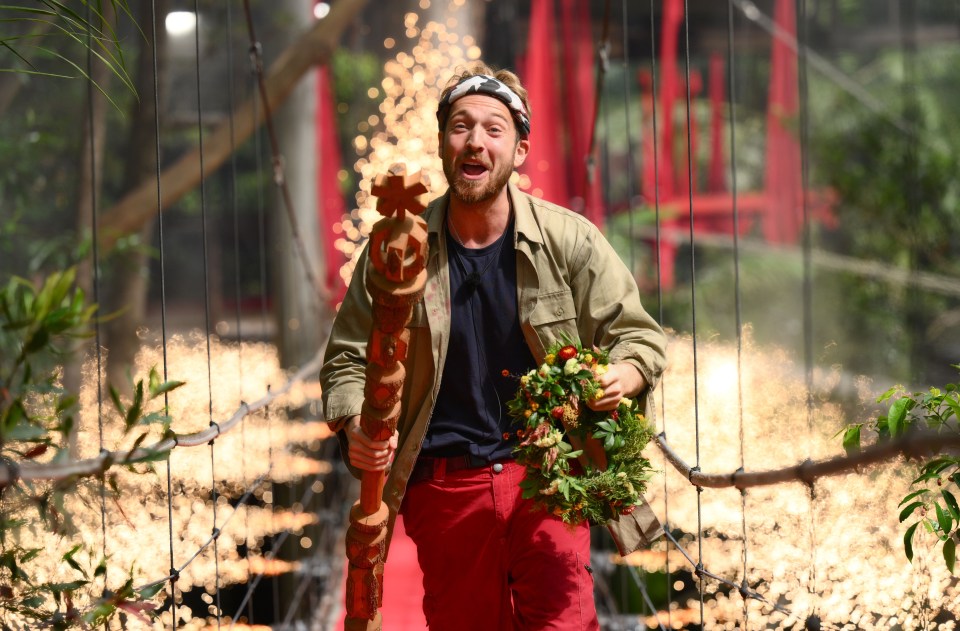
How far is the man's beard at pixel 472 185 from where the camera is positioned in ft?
6.78

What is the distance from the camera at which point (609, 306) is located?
2086 millimetres

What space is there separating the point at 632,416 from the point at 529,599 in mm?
361

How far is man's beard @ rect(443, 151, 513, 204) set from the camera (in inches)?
81.4

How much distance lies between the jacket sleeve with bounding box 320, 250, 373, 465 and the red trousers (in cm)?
19

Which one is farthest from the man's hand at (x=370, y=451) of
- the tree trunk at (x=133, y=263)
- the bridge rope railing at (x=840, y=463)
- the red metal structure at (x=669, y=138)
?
the tree trunk at (x=133, y=263)

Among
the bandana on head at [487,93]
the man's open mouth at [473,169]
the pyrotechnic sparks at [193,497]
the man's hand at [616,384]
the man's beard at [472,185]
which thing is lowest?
the pyrotechnic sparks at [193,497]

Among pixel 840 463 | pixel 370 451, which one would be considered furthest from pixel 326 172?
pixel 840 463

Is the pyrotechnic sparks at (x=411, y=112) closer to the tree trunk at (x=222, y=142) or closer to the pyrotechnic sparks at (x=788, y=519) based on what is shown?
the tree trunk at (x=222, y=142)

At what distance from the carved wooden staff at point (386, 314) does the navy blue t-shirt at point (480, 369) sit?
0.16m

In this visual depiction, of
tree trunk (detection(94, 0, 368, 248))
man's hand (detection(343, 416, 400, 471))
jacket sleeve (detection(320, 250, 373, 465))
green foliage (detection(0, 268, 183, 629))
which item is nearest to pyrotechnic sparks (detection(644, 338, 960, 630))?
Result: man's hand (detection(343, 416, 400, 471))

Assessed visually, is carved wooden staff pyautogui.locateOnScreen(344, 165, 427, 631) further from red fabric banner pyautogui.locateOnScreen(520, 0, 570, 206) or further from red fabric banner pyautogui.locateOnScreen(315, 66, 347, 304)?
red fabric banner pyautogui.locateOnScreen(315, 66, 347, 304)

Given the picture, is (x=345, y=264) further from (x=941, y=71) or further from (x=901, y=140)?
(x=941, y=71)

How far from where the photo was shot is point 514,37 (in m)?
10.4

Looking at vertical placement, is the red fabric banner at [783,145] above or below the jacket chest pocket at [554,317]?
above
